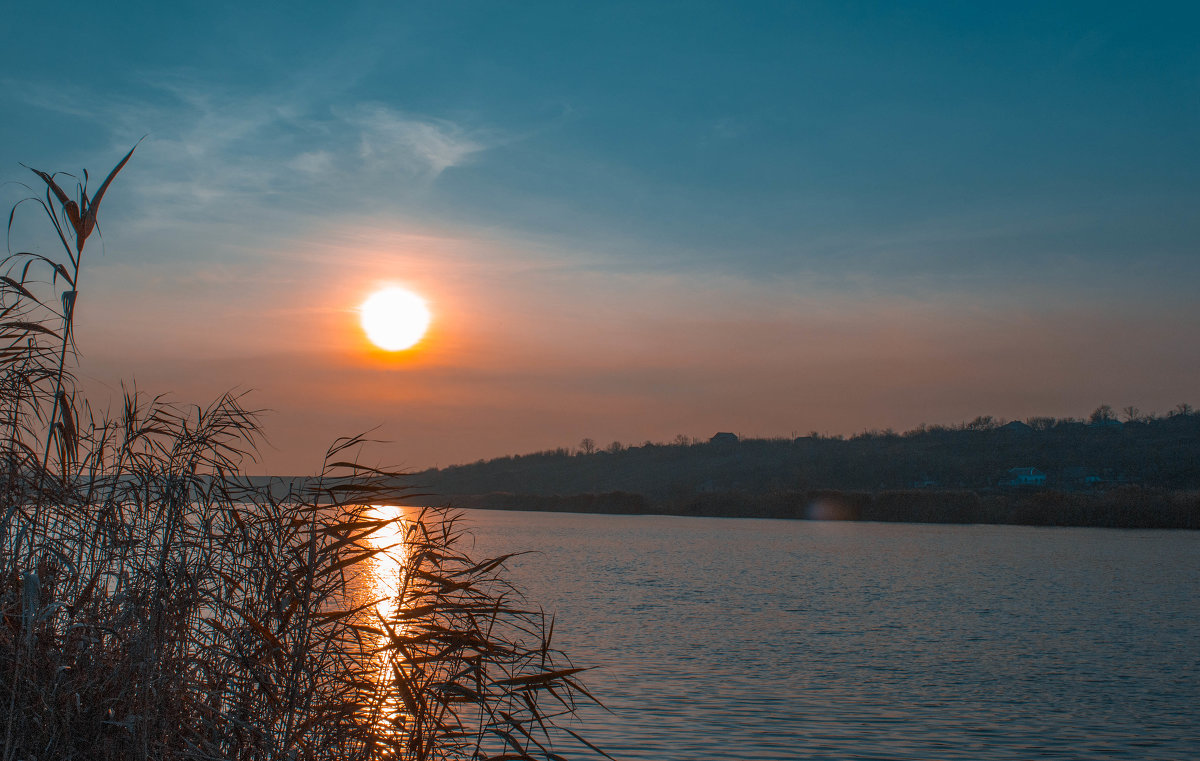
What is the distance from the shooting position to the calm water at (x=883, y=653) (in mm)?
11281

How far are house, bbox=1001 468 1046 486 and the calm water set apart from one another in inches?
1827

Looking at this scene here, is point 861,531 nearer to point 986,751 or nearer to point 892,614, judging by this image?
point 892,614

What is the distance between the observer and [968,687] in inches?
559

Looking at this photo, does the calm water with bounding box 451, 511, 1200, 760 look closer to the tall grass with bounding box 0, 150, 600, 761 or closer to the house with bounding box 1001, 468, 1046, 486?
the tall grass with bounding box 0, 150, 600, 761

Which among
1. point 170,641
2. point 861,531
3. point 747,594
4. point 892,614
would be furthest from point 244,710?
point 861,531

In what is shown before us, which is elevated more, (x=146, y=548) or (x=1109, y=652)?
(x=146, y=548)

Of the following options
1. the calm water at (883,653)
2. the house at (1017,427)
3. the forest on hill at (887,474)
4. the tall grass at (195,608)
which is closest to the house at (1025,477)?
the forest on hill at (887,474)

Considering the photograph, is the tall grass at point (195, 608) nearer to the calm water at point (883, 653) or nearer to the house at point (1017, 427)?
the calm water at point (883, 653)

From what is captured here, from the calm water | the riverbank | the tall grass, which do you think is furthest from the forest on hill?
the tall grass

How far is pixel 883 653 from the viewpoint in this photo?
55.4ft

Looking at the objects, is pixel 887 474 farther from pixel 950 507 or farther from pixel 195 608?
pixel 195 608

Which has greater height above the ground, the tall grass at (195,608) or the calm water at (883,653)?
the tall grass at (195,608)

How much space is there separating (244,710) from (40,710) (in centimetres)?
105

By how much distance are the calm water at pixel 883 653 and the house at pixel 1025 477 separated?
4640cm
